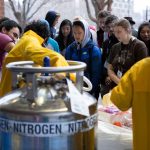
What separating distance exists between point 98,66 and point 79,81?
2.54 metres

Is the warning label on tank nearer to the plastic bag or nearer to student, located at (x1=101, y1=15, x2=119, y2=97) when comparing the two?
the plastic bag

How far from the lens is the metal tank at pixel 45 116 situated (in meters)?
1.29

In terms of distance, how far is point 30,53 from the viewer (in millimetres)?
1961

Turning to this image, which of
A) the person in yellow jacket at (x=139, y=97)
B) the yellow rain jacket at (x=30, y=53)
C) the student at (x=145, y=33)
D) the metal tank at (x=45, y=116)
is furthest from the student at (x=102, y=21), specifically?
the metal tank at (x=45, y=116)

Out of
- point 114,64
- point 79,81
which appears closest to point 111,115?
point 79,81

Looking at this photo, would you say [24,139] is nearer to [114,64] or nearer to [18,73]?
[18,73]

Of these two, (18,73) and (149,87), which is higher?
(18,73)

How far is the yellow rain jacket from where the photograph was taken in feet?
5.70

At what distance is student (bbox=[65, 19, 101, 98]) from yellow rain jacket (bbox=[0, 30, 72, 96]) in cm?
142

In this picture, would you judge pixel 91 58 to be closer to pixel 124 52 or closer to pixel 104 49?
pixel 124 52

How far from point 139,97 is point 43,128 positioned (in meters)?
0.53

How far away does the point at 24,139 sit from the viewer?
1.31m

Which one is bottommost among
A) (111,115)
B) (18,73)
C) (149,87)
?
(111,115)

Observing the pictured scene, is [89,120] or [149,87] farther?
[149,87]
